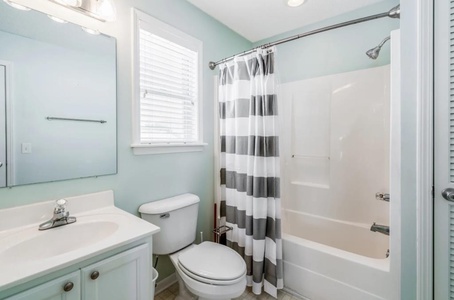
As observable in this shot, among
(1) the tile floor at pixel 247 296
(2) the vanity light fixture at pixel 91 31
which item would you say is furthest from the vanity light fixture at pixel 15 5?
(1) the tile floor at pixel 247 296

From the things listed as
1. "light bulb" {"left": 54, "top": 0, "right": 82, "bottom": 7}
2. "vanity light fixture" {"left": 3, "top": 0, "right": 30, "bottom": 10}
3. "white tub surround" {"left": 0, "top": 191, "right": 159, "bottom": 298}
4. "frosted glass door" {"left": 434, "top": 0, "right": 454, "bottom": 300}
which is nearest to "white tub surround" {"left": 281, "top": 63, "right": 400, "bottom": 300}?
"frosted glass door" {"left": 434, "top": 0, "right": 454, "bottom": 300}

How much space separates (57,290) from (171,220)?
2.47ft

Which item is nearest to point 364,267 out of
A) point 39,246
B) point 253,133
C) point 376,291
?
point 376,291

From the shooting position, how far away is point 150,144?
1534mm

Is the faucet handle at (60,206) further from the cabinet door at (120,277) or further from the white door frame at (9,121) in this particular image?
the cabinet door at (120,277)

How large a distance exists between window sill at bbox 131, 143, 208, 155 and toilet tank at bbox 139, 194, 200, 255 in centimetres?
39

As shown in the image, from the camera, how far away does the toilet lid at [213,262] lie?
1214mm

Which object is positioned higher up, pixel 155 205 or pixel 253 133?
pixel 253 133

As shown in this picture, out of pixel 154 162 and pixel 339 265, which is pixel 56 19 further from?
pixel 339 265

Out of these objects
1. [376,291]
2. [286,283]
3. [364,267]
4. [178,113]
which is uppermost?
[178,113]

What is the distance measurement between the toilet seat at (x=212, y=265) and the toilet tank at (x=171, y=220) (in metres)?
0.11

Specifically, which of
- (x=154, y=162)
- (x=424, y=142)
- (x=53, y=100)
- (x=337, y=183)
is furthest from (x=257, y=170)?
(x=53, y=100)

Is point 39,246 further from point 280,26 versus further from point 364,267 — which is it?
point 280,26

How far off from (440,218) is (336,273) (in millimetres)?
731
